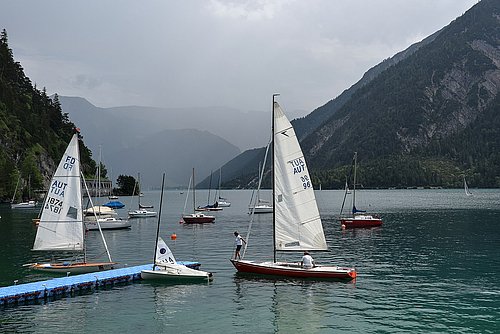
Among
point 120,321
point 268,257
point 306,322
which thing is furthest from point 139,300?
point 268,257

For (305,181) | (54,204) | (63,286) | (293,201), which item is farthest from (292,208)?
(54,204)

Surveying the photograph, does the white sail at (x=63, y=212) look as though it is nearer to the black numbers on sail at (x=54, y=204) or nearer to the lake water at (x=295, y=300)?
the black numbers on sail at (x=54, y=204)

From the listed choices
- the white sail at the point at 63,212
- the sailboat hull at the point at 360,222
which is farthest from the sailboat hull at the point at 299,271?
the sailboat hull at the point at 360,222

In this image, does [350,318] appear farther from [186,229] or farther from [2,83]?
[2,83]

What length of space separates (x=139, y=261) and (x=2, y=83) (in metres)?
164

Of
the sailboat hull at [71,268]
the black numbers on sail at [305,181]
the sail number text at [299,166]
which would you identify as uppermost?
the sail number text at [299,166]

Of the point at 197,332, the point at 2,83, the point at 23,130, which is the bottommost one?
the point at 197,332

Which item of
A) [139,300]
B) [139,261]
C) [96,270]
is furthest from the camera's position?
[139,261]

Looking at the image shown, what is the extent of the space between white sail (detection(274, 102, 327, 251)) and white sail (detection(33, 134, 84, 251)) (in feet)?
58.7

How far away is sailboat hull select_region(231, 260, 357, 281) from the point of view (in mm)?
41219

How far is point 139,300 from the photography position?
35562 millimetres

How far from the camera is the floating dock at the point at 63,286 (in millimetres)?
34781

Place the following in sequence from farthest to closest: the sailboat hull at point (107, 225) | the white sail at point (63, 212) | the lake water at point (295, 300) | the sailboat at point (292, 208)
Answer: the sailboat hull at point (107, 225), the white sail at point (63, 212), the sailboat at point (292, 208), the lake water at point (295, 300)

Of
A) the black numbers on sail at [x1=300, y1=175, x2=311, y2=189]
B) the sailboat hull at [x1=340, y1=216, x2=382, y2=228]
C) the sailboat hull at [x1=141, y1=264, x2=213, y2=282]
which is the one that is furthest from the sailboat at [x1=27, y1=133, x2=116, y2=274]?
the sailboat hull at [x1=340, y1=216, x2=382, y2=228]
